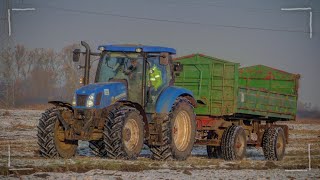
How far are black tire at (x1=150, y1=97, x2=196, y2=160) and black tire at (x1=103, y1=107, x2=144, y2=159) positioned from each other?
0.92 meters

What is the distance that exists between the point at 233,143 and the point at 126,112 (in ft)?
16.2

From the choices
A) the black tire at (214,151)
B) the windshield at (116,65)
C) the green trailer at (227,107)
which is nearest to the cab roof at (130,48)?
the windshield at (116,65)

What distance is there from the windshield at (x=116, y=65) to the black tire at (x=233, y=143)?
4.30 metres

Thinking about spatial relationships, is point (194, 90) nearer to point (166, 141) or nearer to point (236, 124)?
point (236, 124)

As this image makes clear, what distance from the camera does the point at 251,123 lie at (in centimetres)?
2150

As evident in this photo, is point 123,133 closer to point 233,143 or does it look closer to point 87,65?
point 87,65

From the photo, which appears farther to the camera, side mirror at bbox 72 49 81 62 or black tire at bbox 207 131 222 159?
black tire at bbox 207 131 222 159

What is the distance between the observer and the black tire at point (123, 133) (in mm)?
15211

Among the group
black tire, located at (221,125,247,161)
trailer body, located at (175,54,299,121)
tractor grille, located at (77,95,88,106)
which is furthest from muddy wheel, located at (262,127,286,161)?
tractor grille, located at (77,95,88,106)

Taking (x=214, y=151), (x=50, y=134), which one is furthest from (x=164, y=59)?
(x=214, y=151)

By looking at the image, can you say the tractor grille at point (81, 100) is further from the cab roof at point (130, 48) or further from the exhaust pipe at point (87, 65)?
the cab roof at point (130, 48)

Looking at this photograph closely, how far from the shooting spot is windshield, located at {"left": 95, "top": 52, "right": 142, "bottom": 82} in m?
16.8

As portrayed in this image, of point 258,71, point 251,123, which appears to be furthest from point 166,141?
point 258,71

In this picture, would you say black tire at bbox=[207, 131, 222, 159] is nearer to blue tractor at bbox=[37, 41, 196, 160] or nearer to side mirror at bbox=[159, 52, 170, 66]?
blue tractor at bbox=[37, 41, 196, 160]
